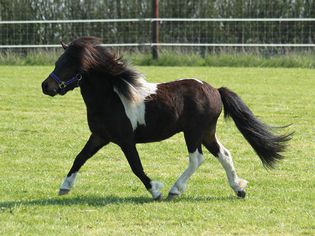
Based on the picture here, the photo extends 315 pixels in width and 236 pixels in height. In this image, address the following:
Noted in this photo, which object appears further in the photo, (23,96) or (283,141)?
(23,96)

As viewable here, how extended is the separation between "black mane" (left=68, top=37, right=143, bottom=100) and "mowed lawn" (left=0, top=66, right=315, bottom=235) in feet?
3.45

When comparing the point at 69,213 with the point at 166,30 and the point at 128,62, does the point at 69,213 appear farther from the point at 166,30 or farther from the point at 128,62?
the point at 166,30

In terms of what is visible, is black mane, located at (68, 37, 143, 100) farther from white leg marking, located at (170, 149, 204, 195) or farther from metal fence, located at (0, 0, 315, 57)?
metal fence, located at (0, 0, 315, 57)

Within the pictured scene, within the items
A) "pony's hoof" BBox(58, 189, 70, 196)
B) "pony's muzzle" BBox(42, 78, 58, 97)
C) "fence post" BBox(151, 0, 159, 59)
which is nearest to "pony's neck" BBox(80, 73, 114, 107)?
"pony's muzzle" BBox(42, 78, 58, 97)

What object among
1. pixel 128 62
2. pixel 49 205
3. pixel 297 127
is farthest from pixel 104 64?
pixel 297 127

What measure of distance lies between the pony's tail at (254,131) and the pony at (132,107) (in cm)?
18

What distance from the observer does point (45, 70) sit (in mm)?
21719

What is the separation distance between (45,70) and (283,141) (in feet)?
45.0

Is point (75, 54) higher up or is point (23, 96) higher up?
point (75, 54)

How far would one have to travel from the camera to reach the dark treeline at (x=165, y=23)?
82.5 ft

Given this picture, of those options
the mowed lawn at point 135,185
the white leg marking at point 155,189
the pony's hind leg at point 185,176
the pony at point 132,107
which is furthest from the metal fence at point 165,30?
the white leg marking at point 155,189

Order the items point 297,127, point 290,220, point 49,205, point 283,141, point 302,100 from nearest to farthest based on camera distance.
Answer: point 290,220 < point 49,205 < point 283,141 < point 297,127 < point 302,100

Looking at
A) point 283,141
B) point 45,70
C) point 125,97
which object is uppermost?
point 125,97

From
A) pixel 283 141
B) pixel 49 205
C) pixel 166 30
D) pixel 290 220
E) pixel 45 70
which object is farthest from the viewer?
pixel 166 30
